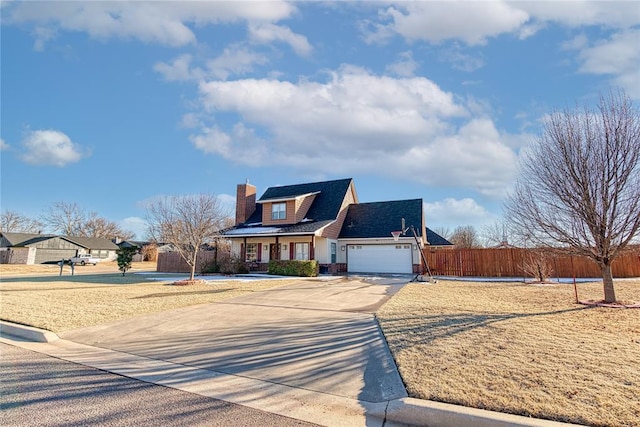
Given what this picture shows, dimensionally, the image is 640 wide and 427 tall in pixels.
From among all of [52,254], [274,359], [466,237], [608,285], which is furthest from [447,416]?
[52,254]

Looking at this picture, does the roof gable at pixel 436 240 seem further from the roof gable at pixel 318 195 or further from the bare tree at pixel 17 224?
the bare tree at pixel 17 224

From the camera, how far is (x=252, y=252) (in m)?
26.4

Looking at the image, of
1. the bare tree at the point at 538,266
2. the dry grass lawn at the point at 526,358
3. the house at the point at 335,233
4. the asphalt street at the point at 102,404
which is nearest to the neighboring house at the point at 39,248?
the house at the point at 335,233

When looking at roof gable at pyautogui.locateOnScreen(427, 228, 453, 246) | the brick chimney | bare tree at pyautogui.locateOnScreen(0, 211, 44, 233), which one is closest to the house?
the brick chimney

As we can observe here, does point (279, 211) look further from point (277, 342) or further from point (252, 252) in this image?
point (277, 342)

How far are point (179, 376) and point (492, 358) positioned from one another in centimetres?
461

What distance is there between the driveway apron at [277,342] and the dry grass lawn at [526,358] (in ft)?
1.57

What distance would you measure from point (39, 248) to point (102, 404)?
192ft

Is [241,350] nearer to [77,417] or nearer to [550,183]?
[77,417]

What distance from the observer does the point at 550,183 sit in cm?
1052

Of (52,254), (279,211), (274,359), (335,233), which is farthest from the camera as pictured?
(52,254)

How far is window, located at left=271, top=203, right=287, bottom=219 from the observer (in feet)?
86.3

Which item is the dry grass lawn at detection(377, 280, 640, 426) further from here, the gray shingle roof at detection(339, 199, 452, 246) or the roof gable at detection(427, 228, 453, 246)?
the roof gable at detection(427, 228, 453, 246)

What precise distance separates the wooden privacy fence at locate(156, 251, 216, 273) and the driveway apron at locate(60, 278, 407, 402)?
54.9ft
